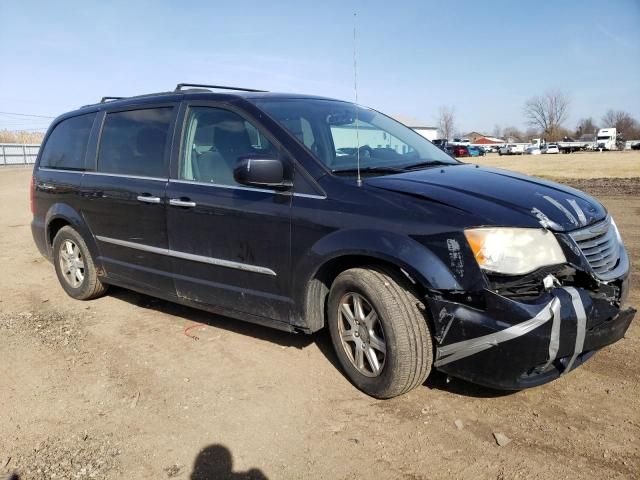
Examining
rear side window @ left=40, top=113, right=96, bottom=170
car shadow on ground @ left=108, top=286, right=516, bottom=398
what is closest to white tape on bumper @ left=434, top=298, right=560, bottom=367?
car shadow on ground @ left=108, top=286, right=516, bottom=398

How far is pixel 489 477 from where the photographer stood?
2.51m

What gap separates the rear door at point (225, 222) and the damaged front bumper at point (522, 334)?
3.87 ft

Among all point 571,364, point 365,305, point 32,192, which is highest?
point 32,192

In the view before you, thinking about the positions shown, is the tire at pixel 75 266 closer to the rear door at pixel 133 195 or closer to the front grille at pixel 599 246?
the rear door at pixel 133 195

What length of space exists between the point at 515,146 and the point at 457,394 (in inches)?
3218

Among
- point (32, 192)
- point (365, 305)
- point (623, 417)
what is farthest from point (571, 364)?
point (32, 192)

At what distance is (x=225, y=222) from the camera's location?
147 inches

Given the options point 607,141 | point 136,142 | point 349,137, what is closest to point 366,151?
point 349,137

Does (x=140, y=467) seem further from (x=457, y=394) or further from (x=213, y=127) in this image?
(x=213, y=127)

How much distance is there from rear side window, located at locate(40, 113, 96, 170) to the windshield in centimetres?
222

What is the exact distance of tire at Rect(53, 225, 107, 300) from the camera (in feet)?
17.0

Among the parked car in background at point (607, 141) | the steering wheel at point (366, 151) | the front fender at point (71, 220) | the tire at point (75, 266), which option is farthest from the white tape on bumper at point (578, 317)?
the parked car in background at point (607, 141)

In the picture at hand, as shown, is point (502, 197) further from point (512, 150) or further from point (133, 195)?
point (512, 150)

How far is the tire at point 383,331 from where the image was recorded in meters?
3.00
